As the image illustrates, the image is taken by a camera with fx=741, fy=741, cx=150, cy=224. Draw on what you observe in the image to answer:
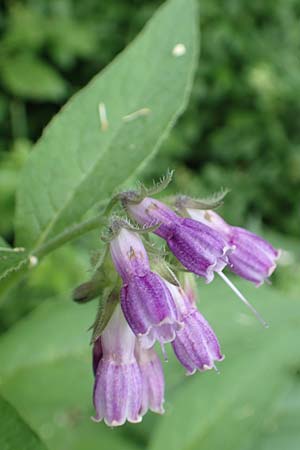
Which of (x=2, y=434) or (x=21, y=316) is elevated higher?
(x=2, y=434)

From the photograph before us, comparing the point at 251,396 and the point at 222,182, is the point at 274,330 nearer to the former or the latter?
the point at 251,396

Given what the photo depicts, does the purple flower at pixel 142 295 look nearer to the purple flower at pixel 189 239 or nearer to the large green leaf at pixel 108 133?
the purple flower at pixel 189 239

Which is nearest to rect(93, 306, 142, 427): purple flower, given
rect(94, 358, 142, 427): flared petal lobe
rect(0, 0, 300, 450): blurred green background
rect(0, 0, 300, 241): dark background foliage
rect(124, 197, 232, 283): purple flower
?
rect(94, 358, 142, 427): flared petal lobe

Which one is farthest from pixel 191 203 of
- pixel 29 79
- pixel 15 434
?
pixel 29 79

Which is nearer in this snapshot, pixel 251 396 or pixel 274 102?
pixel 251 396

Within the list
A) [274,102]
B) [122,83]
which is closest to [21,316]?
[122,83]

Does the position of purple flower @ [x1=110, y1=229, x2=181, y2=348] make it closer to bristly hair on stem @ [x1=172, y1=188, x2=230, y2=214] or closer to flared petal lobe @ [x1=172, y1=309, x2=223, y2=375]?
flared petal lobe @ [x1=172, y1=309, x2=223, y2=375]

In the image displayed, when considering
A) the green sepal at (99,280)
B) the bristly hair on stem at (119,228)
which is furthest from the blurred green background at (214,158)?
the bristly hair on stem at (119,228)
